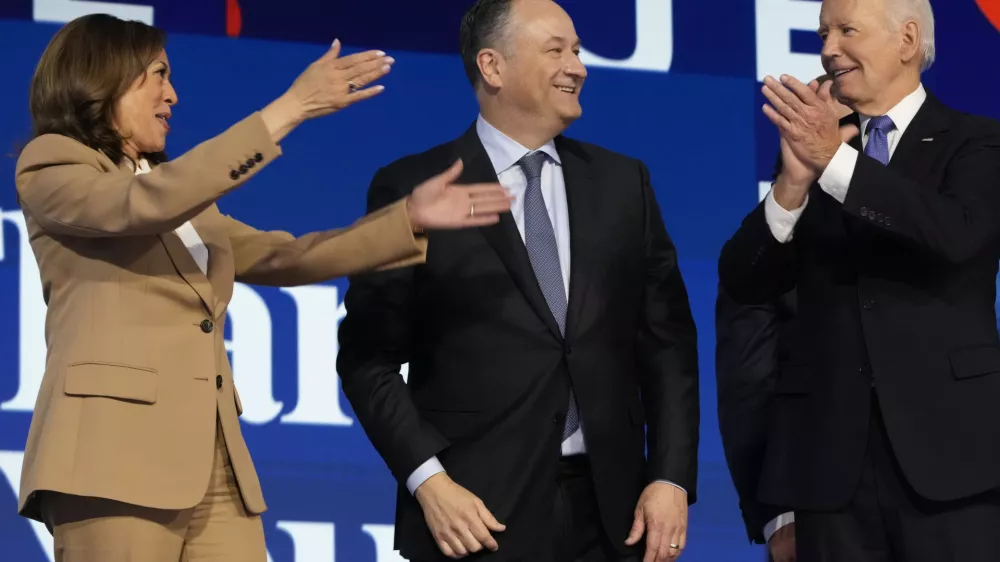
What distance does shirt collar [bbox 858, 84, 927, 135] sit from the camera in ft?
8.75

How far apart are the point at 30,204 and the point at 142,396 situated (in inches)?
15.2

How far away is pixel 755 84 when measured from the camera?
422 centimetres

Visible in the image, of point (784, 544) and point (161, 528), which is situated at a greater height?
point (161, 528)

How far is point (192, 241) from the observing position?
2.50m

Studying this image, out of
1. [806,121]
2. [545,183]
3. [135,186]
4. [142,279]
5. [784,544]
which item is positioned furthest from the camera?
[784,544]

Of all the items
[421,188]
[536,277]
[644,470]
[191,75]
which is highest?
[191,75]

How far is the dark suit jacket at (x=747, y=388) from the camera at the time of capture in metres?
3.10

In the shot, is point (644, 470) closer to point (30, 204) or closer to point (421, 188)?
point (421, 188)

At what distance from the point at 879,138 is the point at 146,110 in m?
1.38

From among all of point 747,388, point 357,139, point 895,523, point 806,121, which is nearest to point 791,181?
point 806,121

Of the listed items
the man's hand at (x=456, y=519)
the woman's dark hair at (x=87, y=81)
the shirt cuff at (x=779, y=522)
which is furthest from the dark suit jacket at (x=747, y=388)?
the woman's dark hair at (x=87, y=81)

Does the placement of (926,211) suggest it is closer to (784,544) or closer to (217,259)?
(784,544)

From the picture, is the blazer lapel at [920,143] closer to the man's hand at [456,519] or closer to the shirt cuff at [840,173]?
the shirt cuff at [840,173]

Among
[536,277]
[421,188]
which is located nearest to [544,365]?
[536,277]
